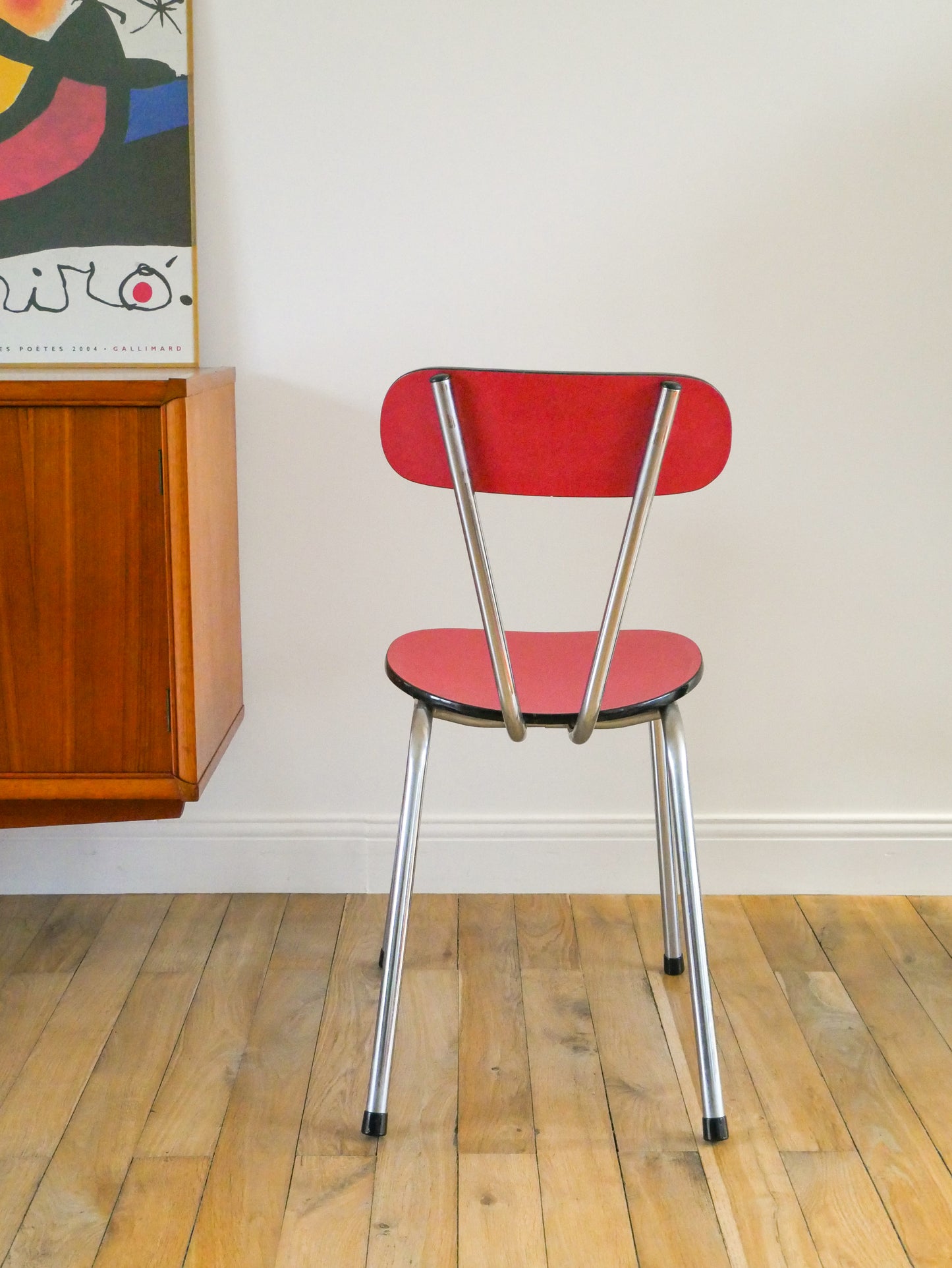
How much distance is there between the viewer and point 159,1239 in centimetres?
117

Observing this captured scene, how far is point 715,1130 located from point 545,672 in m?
0.56

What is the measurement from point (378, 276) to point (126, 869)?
104cm

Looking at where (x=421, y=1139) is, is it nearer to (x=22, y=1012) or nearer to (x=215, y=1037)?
(x=215, y=1037)

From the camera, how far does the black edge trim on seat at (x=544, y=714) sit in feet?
4.21

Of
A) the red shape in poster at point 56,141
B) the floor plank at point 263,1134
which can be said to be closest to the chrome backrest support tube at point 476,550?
the floor plank at point 263,1134

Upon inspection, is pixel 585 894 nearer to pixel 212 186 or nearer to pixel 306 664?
pixel 306 664

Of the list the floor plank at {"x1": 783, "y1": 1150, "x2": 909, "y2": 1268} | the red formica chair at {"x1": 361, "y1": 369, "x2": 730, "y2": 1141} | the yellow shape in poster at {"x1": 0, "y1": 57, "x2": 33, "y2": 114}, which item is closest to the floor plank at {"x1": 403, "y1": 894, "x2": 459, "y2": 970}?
the red formica chair at {"x1": 361, "y1": 369, "x2": 730, "y2": 1141}

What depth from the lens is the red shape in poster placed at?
170 centimetres

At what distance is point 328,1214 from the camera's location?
1218 millimetres

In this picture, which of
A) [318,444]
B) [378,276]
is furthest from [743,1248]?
[378,276]

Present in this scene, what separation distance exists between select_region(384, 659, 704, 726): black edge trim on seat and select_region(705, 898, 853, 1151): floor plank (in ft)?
1.67

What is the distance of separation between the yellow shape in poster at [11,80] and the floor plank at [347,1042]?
4.35 feet

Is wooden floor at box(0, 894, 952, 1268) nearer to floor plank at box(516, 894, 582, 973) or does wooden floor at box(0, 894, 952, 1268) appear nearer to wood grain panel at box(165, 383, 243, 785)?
floor plank at box(516, 894, 582, 973)
